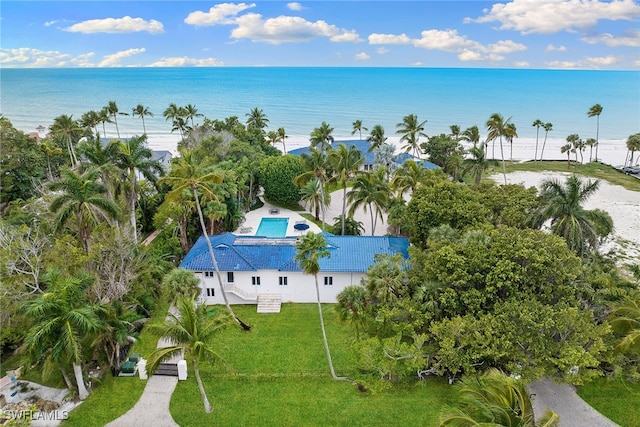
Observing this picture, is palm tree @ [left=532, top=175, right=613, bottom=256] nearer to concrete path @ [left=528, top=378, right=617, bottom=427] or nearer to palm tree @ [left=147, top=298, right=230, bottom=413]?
concrete path @ [left=528, top=378, right=617, bottom=427]

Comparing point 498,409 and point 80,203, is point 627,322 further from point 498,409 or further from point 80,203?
point 80,203

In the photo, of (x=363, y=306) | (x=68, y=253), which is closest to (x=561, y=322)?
(x=363, y=306)

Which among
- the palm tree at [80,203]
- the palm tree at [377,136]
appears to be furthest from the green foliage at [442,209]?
the palm tree at [377,136]

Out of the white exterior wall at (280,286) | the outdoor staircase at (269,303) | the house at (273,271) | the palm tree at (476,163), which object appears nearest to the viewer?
the outdoor staircase at (269,303)

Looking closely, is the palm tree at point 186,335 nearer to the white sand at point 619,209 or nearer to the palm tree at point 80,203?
the palm tree at point 80,203

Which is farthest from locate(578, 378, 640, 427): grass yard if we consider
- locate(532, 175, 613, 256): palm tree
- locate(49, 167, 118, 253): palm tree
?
locate(49, 167, 118, 253): palm tree
